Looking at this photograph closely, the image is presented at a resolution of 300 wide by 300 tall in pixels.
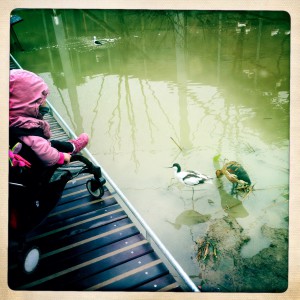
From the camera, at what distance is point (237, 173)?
7.68 ft

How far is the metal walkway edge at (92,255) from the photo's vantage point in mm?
1342

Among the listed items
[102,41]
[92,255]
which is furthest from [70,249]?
[102,41]

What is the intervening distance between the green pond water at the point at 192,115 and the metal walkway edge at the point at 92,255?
0.56 meters

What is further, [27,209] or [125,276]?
[125,276]

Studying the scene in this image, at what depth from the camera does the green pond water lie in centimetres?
162

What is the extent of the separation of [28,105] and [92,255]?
91 cm

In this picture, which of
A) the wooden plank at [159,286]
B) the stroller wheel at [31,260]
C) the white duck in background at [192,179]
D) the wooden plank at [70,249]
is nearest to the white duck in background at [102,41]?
the white duck in background at [192,179]

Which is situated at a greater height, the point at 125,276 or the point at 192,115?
the point at 192,115

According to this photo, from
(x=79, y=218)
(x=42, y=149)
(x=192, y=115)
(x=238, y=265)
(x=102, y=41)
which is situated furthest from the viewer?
(x=102, y=41)

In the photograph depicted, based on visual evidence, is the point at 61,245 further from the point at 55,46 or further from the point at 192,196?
the point at 55,46

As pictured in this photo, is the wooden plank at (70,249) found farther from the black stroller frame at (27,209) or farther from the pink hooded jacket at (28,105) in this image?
the pink hooded jacket at (28,105)

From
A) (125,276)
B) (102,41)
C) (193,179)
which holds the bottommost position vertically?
(193,179)

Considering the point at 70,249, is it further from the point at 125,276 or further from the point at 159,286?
the point at 159,286

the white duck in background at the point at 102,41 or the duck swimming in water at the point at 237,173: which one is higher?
the white duck in background at the point at 102,41
